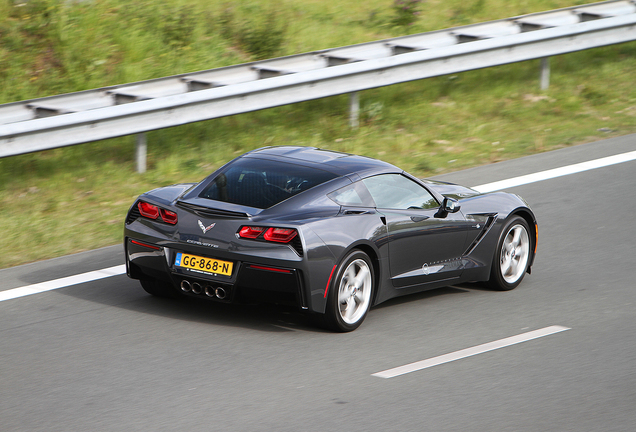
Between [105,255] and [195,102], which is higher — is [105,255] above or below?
below

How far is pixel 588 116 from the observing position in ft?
45.4

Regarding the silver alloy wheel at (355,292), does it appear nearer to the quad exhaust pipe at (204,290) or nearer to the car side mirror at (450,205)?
the quad exhaust pipe at (204,290)

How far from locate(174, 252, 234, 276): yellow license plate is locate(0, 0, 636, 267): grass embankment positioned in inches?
106

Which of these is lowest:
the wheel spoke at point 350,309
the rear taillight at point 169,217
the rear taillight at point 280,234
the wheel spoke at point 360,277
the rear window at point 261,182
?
the wheel spoke at point 350,309

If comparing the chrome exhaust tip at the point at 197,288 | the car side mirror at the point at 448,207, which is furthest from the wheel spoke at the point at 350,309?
the car side mirror at the point at 448,207

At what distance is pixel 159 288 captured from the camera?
7172 millimetres

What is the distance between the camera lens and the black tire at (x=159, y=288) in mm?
7133

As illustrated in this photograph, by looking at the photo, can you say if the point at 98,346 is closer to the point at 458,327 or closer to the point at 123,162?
the point at 458,327

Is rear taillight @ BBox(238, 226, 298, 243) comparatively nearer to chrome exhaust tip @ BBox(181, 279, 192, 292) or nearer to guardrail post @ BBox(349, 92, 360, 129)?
chrome exhaust tip @ BBox(181, 279, 192, 292)

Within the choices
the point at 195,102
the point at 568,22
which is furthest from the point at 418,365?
the point at 568,22

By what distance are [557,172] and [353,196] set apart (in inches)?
214

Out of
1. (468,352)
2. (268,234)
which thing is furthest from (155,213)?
(468,352)

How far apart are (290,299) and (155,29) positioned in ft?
29.0

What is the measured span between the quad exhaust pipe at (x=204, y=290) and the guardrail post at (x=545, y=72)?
959 centimetres
